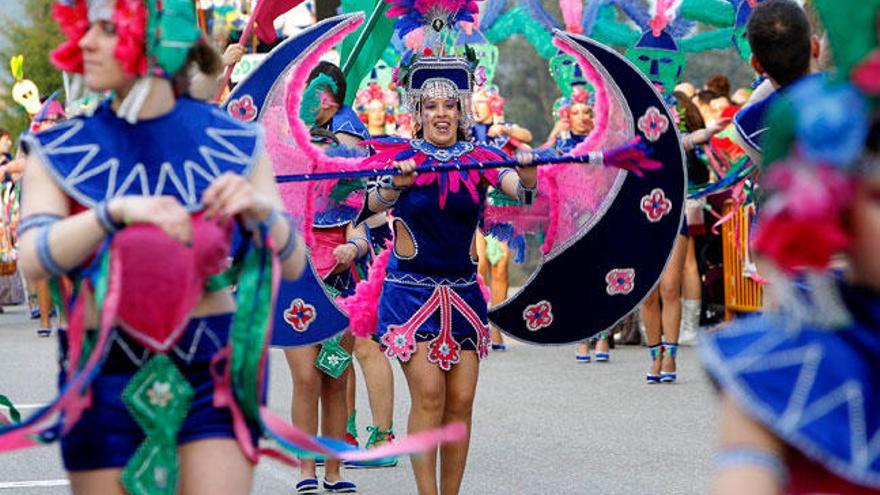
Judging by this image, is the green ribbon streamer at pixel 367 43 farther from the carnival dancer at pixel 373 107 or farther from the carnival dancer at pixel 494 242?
the carnival dancer at pixel 373 107

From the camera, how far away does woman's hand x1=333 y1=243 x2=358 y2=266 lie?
8117 millimetres

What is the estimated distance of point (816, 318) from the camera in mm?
2791

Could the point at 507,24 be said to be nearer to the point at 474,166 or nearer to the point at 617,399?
the point at 617,399

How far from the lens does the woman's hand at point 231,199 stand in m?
3.98

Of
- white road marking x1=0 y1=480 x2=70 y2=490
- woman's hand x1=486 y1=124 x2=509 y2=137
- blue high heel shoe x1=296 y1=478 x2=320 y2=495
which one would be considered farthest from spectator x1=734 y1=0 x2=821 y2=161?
woman's hand x1=486 y1=124 x2=509 y2=137

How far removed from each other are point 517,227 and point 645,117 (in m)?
0.72

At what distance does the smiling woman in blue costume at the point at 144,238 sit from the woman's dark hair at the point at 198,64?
0.04m

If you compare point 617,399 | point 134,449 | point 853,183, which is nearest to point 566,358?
point 617,399

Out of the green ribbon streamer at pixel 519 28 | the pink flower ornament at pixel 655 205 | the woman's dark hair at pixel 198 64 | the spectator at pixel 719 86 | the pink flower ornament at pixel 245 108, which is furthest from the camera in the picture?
the green ribbon streamer at pixel 519 28

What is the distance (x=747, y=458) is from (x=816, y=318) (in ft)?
0.82

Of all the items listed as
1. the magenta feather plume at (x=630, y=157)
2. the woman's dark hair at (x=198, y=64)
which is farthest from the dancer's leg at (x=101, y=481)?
the magenta feather plume at (x=630, y=157)

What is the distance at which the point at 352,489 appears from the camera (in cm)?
799

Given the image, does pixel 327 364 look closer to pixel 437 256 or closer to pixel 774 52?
pixel 437 256

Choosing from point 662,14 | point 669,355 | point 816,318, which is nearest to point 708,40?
point 662,14
